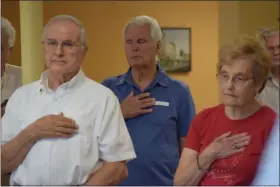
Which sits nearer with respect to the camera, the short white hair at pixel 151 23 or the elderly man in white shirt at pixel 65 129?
the elderly man in white shirt at pixel 65 129

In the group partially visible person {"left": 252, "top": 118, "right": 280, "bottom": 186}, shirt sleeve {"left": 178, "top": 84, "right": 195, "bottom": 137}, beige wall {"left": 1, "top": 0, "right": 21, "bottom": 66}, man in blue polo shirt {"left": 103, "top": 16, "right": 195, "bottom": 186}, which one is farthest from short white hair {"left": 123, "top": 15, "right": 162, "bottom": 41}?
partially visible person {"left": 252, "top": 118, "right": 280, "bottom": 186}

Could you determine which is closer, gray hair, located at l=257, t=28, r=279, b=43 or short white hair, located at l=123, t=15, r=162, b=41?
gray hair, located at l=257, t=28, r=279, b=43

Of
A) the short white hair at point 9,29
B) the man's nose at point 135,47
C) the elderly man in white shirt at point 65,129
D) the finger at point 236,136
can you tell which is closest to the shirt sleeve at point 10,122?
the elderly man in white shirt at point 65,129

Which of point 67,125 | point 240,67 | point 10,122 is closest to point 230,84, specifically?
point 240,67

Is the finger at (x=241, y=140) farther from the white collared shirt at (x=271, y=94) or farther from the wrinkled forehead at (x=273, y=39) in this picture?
the wrinkled forehead at (x=273, y=39)

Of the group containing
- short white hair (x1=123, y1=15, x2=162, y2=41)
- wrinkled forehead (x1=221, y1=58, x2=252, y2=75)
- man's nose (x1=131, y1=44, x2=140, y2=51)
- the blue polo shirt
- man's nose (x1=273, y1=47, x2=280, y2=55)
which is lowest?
the blue polo shirt

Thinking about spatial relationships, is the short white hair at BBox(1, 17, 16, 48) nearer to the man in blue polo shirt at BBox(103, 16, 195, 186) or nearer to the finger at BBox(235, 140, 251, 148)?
the man in blue polo shirt at BBox(103, 16, 195, 186)

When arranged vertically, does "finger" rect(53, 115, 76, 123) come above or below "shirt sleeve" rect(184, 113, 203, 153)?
above
